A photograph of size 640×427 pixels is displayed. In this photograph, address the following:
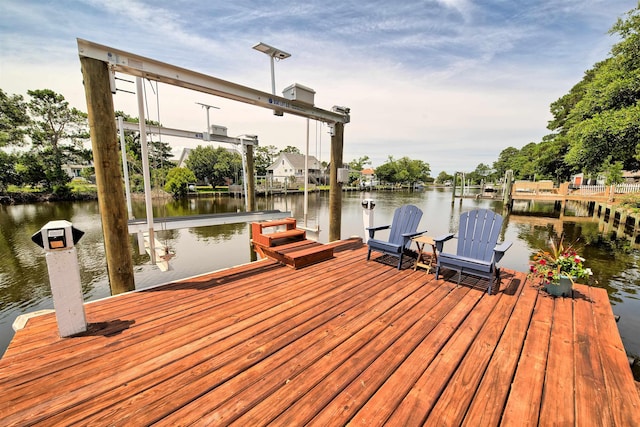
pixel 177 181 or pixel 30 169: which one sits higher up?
pixel 30 169

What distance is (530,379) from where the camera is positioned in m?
1.65

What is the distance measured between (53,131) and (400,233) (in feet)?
103

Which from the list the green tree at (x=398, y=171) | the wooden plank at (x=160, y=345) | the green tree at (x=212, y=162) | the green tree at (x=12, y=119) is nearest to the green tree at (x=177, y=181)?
the green tree at (x=212, y=162)

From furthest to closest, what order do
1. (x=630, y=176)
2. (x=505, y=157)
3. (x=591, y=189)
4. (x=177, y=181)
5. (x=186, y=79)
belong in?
(x=505, y=157) → (x=177, y=181) → (x=630, y=176) → (x=591, y=189) → (x=186, y=79)

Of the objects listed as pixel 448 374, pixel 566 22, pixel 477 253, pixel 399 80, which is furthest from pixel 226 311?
pixel 566 22

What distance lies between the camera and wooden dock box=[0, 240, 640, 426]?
139 cm

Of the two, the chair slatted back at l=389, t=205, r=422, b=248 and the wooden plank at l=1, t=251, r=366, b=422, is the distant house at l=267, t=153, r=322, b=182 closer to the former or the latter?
the chair slatted back at l=389, t=205, r=422, b=248

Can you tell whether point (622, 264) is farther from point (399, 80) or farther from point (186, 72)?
point (186, 72)

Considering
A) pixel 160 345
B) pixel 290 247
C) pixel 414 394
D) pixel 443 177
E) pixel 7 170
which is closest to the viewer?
pixel 414 394

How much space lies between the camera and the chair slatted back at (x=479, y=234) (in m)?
3.29

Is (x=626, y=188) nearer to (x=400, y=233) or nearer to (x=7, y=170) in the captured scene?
(x=400, y=233)

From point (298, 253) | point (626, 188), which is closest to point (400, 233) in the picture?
point (298, 253)

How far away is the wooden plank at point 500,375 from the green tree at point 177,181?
26775 mm

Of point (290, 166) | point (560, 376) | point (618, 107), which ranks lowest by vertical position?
point (560, 376)
